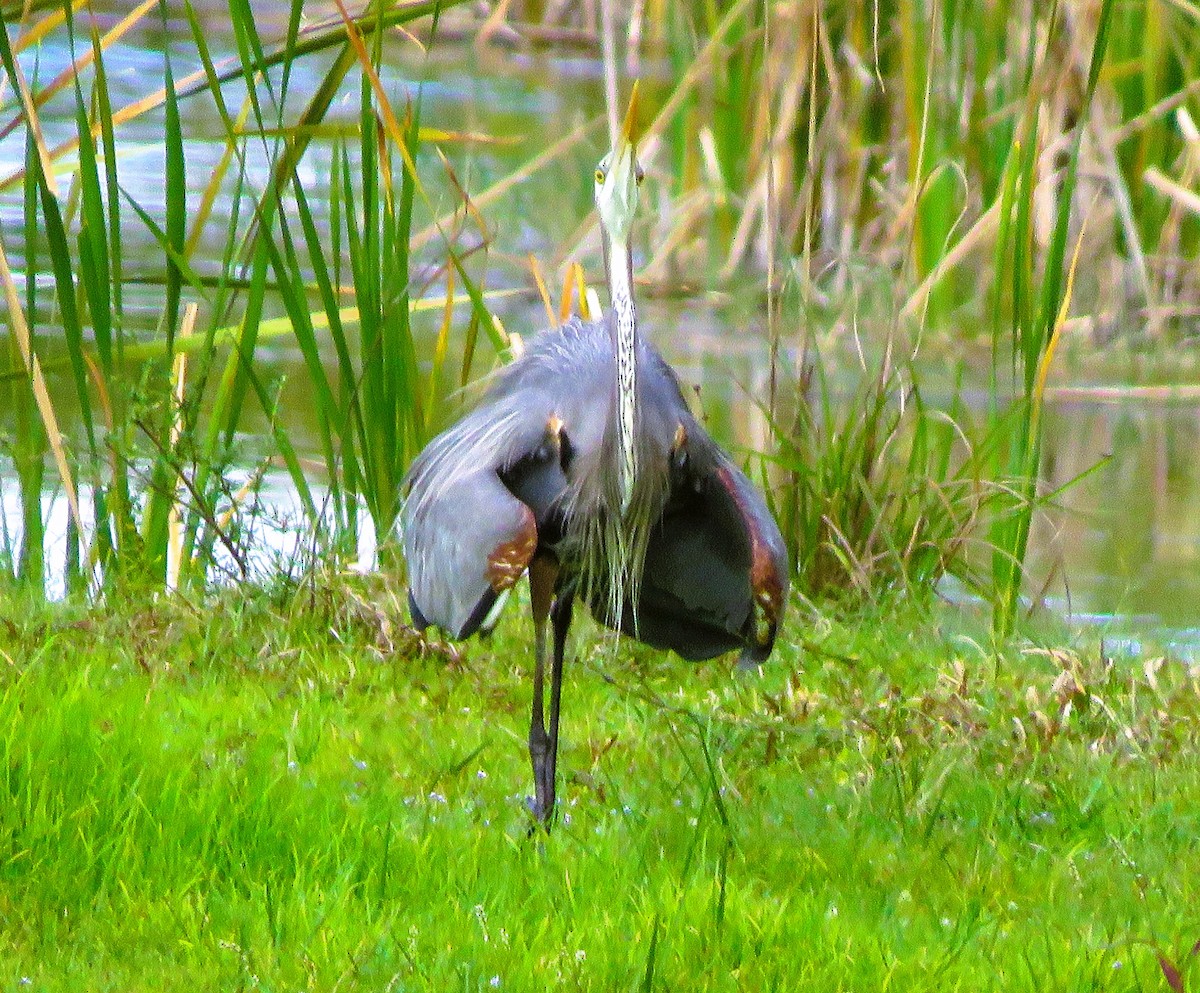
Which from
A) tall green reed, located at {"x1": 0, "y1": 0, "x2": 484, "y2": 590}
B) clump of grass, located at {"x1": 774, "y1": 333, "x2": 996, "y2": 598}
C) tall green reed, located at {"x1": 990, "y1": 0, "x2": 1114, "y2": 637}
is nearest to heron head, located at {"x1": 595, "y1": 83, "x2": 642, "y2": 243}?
tall green reed, located at {"x1": 0, "y1": 0, "x2": 484, "y2": 590}

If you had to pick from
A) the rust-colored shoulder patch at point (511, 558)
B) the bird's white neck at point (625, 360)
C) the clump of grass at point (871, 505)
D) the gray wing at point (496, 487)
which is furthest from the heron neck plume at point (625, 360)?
the clump of grass at point (871, 505)

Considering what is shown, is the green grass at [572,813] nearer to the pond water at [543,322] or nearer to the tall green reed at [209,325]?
the tall green reed at [209,325]

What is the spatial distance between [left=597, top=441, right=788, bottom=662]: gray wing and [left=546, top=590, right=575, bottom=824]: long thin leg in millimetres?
149

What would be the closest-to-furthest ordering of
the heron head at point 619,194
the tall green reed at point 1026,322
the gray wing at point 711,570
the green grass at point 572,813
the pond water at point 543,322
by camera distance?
the green grass at point 572,813, the heron head at point 619,194, the gray wing at point 711,570, the tall green reed at point 1026,322, the pond water at point 543,322

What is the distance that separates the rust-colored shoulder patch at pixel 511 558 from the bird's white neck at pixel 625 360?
0.28m

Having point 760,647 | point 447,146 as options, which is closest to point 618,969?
point 760,647

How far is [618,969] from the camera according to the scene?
10.2 ft

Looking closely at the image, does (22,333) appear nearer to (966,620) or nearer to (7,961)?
(7,961)

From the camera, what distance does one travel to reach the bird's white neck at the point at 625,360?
3.95 m

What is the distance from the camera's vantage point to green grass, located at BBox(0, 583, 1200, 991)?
3.18m

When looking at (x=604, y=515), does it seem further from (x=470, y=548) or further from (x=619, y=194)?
(x=619, y=194)

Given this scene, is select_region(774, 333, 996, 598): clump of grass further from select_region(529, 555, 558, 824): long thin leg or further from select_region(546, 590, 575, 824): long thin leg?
select_region(529, 555, 558, 824): long thin leg

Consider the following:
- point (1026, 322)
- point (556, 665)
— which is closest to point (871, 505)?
point (1026, 322)

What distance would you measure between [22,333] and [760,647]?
2.23 metres
